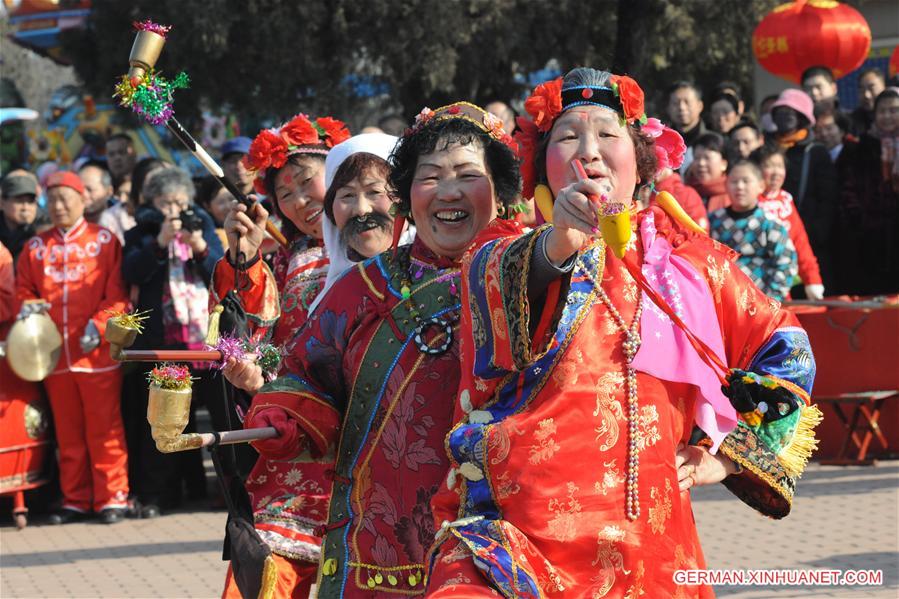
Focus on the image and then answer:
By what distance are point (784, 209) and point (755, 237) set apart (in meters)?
0.53

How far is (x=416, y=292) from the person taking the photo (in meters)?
3.84

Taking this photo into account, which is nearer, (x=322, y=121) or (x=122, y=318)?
(x=122, y=318)

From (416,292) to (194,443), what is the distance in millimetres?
767

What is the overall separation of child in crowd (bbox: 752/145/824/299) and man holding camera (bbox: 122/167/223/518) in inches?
142

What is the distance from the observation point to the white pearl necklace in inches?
123

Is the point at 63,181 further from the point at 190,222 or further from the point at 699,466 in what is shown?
the point at 699,466

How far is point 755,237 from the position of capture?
9.15 m

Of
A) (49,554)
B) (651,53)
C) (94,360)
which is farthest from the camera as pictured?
(651,53)

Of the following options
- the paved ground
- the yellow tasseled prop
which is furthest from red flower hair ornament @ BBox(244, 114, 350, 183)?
the paved ground

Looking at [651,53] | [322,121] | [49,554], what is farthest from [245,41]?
[322,121]

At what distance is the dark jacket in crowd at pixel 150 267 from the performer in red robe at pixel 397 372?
192 inches

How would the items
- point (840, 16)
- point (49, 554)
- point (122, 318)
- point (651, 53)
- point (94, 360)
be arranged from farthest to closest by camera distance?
point (651, 53), point (840, 16), point (94, 360), point (49, 554), point (122, 318)

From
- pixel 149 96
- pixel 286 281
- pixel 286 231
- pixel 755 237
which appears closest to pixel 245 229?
pixel 286 281

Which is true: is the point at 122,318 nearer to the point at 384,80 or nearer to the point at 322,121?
the point at 322,121
